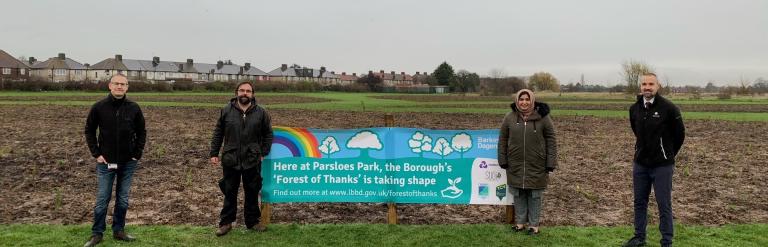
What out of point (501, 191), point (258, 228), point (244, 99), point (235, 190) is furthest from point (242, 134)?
point (501, 191)

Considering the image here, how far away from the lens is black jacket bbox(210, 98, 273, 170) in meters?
6.51

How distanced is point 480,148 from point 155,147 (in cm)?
1098

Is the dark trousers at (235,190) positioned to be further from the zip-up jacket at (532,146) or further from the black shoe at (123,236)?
the zip-up jacket at (532,146)

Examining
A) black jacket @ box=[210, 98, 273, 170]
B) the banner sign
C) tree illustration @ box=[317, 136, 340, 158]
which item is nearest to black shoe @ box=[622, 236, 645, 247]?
the banner sign

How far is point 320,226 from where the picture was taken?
7.12m

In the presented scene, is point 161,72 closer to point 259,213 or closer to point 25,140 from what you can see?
point 25,140

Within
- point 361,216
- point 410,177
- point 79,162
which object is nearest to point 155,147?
point 79,162

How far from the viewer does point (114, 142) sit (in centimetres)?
605

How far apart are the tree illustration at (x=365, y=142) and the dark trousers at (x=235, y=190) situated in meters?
1.23

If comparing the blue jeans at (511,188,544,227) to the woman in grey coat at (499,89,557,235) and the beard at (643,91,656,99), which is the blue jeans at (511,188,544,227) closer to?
the woman in grey coat at (499,89,557,235)

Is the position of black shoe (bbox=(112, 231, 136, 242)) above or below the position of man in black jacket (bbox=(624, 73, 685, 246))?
below

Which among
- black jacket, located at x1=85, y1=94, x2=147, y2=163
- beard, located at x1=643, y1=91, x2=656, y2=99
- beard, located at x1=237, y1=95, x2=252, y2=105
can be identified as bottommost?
black jacket, located at x1=85, y1=94, x2=147, y2=163

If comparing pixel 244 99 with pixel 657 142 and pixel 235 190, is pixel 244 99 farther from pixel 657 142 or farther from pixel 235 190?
pixel 657 142

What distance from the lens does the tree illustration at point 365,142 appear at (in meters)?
7.09
